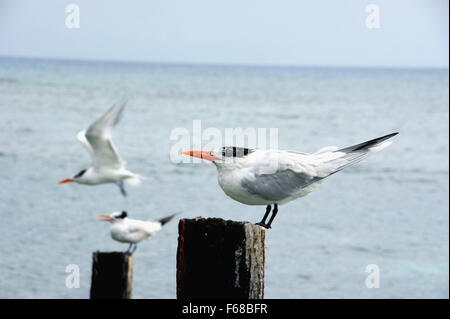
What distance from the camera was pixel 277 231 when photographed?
452 inches

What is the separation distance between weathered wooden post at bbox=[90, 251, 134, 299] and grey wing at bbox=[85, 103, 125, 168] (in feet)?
6.04

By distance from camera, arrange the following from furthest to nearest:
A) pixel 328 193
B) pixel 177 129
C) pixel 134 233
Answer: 1. pixel 177 129
2. pixel 328 193
3. pixel 134 233

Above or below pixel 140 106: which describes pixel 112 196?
below

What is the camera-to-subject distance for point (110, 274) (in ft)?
19.7

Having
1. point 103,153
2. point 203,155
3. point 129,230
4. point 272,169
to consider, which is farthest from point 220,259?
point 103,153

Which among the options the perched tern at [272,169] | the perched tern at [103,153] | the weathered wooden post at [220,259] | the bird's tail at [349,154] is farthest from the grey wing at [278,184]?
the perched tern at [103,153]

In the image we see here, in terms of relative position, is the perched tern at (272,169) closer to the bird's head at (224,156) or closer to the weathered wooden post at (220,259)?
the bird's head at (224,156)

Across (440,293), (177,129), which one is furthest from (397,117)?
(440,293)

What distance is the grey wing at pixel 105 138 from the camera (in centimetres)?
790

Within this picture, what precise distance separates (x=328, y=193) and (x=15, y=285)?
7.48 meters

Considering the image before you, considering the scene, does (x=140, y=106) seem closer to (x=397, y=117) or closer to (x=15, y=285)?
(x=397, y=117)

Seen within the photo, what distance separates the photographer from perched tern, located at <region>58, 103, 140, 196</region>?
8008 millimetres

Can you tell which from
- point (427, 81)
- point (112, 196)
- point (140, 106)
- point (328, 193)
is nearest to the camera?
point (112, 196)

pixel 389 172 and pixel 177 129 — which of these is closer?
pixel 389 172
